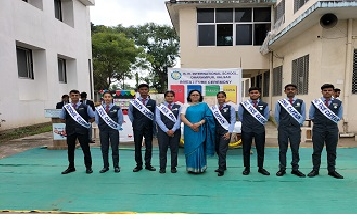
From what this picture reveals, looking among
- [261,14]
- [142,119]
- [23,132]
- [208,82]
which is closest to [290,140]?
[142,119]

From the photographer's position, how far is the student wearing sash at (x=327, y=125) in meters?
4.38

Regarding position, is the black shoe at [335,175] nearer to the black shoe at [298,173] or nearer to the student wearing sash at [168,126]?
the black shoe at [298,173]

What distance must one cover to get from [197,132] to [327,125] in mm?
2049

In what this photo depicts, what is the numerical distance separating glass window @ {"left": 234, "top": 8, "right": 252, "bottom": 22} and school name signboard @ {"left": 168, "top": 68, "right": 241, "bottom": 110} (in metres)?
6.49

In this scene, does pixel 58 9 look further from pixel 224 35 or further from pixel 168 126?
pixel 168 126

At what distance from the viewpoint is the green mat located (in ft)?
11.0

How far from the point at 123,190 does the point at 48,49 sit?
10948 millimetres

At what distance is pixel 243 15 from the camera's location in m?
12.4

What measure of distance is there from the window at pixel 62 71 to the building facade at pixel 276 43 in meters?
6.55

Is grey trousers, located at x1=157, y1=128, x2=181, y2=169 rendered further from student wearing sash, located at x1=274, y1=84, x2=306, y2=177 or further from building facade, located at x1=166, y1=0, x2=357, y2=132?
building facade, located at x1=166, y1=0, x2=357, y2=132

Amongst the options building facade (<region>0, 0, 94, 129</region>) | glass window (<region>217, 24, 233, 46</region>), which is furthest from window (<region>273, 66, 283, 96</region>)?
building facade (<region>0, 0, 94, 129</region>)

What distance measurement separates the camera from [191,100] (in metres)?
4.70

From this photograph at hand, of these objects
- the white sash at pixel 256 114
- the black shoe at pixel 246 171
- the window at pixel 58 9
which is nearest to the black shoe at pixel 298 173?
the black shoe at pixel 246 171

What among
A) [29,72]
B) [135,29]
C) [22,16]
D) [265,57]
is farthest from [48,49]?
[135,29]
